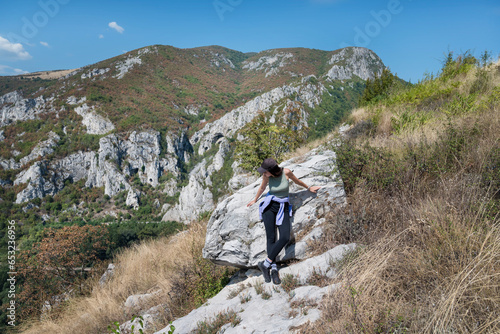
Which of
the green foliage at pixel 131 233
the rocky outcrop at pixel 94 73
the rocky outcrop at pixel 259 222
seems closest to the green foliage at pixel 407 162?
the rocky outcrop at pixel 259 222

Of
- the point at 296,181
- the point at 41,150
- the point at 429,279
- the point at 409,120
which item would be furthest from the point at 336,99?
the point at 41,150

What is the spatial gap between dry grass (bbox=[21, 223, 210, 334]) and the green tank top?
2.75m

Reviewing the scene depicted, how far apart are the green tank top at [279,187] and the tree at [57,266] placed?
7.60 metres

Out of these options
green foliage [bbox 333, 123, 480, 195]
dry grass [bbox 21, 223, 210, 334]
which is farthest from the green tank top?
dry grass [bbox 21, 223, 210, 334]

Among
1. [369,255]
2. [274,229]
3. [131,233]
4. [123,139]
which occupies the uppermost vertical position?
[123,139]

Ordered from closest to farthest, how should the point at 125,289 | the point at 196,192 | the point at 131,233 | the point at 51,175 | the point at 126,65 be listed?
the point at 125,289 < the point at 131,233 < the point at 196,192 < the point at 51,175 < the point at 126,65

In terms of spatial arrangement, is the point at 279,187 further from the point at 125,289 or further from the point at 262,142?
the point at 125,289

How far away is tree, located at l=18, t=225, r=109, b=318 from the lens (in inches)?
297

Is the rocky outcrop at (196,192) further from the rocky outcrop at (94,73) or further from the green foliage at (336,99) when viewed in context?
the rocky outcrop at (94,73)

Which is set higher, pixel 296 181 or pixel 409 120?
pixel 409 120

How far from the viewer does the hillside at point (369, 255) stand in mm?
1874

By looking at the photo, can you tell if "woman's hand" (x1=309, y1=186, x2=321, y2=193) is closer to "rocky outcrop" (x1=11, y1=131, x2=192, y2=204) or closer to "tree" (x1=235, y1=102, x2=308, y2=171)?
"tree" (x1=235, y1=102, x2=308, y2=171)

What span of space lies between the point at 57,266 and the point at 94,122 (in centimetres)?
12825

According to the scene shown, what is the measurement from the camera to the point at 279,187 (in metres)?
3.75
